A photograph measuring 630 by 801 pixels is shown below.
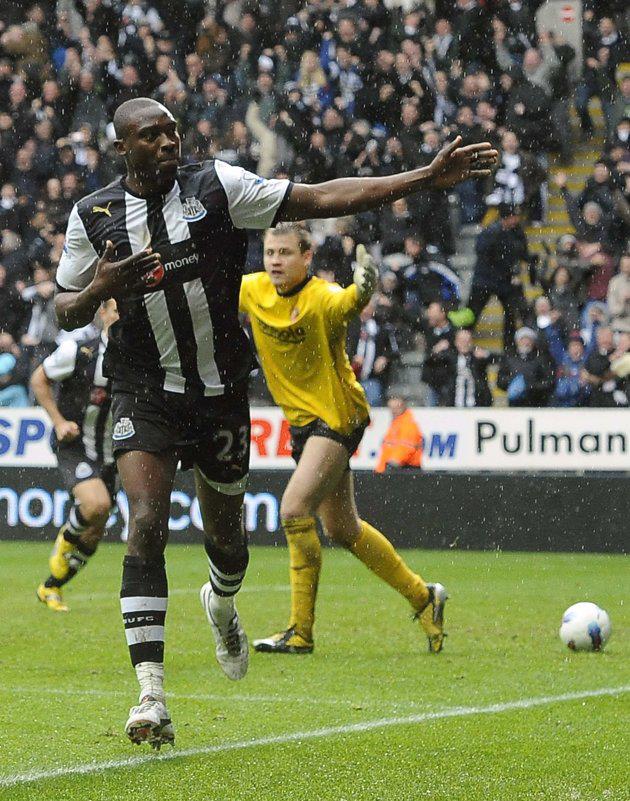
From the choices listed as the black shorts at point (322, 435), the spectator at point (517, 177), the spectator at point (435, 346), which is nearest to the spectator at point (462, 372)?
the spectator at point (435, 346)

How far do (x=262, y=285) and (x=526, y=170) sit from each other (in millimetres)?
9859

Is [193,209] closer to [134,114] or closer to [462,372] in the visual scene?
[134,114]

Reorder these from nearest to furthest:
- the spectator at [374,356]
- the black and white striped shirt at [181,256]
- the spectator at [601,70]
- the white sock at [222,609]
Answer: the black and white striped shirt at [181,256], the white sock at [222,609], the spectator at [374,356], the spectator at [601,70]

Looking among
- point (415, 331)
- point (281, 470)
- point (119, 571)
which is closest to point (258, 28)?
point (415, 331)

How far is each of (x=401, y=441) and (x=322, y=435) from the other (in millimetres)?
7801

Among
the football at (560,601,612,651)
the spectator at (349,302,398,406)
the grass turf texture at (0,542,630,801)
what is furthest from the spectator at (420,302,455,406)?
the football at (560,601,612,651)

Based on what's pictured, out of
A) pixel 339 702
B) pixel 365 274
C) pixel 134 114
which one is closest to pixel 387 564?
pixel 365 274

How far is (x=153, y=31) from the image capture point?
21.5m

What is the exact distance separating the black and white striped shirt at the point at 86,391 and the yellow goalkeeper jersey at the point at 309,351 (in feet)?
7.01

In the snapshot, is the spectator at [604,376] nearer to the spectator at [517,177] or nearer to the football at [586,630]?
the spectator at [517,177]

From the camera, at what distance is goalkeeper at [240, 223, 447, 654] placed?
8.20 meters

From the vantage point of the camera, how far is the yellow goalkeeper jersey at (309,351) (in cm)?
822

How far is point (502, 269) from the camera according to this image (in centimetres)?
1720

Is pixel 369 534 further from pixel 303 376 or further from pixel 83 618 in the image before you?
pixel 83 618
